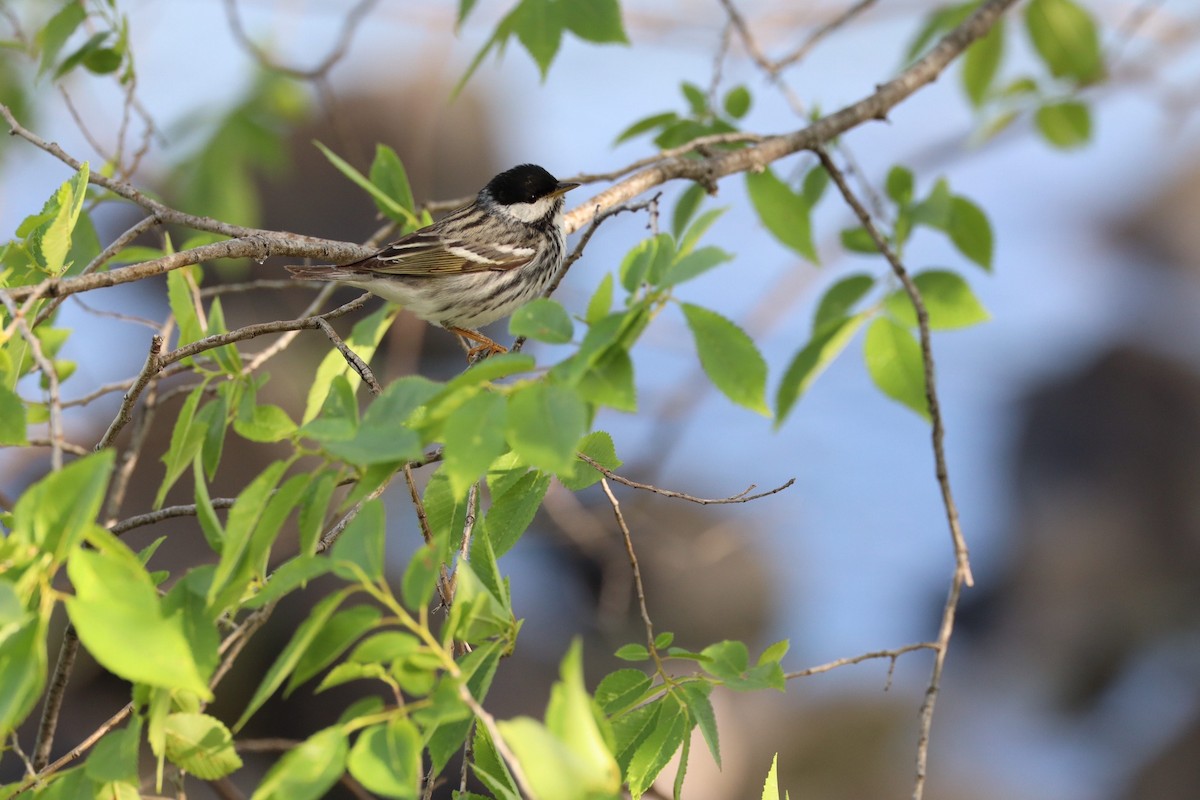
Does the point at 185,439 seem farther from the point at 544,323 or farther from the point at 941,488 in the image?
the point at 941,488

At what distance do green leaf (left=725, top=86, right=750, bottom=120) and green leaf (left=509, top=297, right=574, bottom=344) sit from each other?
246 cm

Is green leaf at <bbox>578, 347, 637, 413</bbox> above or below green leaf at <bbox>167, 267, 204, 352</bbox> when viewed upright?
below

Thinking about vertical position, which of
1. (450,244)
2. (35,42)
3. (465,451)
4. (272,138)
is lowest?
(465,451)

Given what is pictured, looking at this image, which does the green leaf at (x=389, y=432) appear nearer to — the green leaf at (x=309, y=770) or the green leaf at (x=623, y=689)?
the green leaf at (x=309, y=770)

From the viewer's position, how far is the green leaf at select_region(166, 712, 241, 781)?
5.92 feet

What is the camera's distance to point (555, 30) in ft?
10.6

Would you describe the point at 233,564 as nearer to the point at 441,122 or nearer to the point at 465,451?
the point at 465,451

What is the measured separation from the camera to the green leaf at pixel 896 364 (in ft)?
10.7

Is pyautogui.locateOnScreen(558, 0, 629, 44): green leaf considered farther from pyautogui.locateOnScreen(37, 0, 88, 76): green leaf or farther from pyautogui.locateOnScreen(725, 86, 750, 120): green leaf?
pyautogui.locateOnScreen(37, 0, 88, 76): green leaf

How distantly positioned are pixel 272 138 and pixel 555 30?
2.33 m

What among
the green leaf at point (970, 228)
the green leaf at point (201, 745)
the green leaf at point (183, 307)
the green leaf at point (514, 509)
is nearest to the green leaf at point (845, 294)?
the green leaf at point (970, 228)

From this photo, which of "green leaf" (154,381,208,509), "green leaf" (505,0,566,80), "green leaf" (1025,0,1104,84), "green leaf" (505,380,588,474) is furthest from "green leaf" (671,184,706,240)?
"green leaf" (505,380,588,474)

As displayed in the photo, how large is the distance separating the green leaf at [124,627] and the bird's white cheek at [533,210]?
3698 millimetres

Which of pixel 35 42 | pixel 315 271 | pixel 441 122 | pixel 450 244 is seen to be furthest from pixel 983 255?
pixel 441 122
